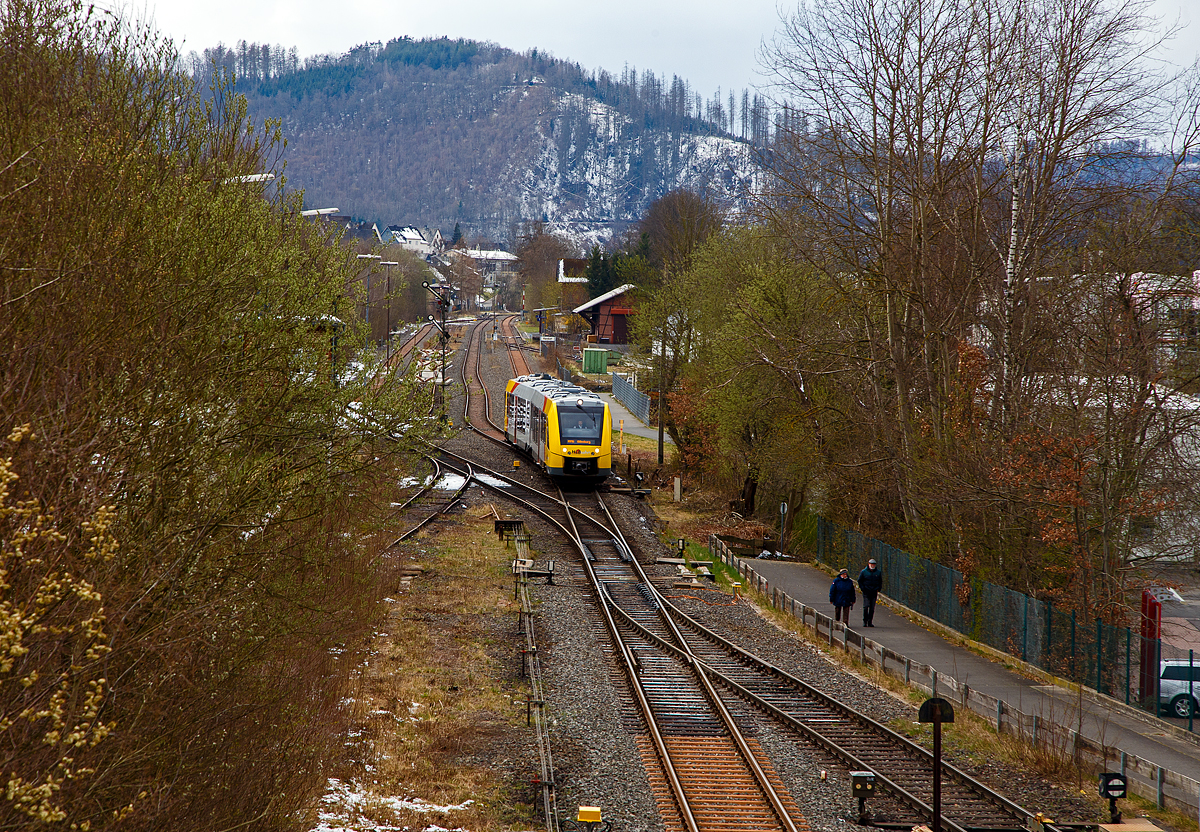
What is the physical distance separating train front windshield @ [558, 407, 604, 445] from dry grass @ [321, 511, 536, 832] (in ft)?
29.9

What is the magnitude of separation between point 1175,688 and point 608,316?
63.8 metres

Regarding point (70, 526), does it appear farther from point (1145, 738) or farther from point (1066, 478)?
point (1066, 478)

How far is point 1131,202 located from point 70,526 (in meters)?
18.8

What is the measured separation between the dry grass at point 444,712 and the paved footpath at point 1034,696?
7140 mm

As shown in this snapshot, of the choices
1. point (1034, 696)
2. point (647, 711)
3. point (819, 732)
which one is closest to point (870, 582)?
point (1034, 696)

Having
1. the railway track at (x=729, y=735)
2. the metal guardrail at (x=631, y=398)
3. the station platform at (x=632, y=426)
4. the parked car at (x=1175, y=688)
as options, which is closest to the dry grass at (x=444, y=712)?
the railway track at (x=729, y=735)

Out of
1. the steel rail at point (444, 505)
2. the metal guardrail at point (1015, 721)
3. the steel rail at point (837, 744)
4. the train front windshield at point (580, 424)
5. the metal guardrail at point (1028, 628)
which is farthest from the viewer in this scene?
the train front windshield at point (580, 424)

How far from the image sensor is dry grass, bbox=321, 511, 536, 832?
10625mm

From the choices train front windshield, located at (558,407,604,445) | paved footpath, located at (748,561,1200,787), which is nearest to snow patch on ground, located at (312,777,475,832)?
paved footpath, located at (748,561,1200,787)

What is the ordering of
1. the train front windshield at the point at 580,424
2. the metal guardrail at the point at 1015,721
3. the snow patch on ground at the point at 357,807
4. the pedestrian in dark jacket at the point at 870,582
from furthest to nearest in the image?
the train front windshield at the point at 580,424 < the pedestrian in dark jacket at the point at 870,582 < the metal guardrail at the point at 1015,721 < the snow patch on ground at the point at 357,807

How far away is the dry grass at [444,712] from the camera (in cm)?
1062

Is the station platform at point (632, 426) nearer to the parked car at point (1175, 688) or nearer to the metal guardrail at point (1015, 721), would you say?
the metal guardrail at point (1015, 721)

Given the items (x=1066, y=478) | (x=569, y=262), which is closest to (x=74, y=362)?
(x=1066, y=478)

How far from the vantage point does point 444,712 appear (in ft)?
44.7
